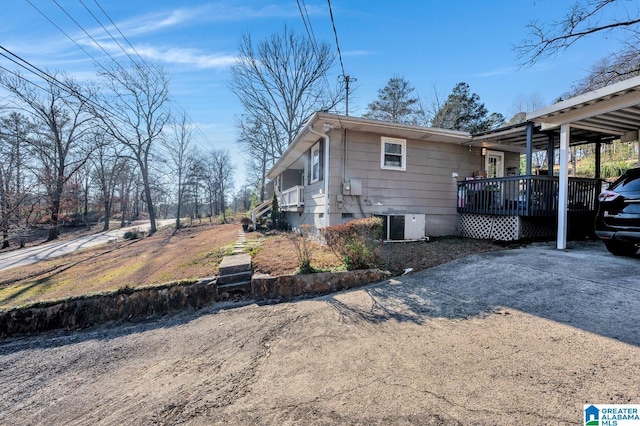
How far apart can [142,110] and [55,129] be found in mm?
6124

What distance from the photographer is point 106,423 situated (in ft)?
6.15

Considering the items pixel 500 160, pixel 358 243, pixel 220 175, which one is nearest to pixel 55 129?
pixel 220 175

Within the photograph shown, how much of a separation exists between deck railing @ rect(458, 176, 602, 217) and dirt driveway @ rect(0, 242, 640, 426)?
113 inches

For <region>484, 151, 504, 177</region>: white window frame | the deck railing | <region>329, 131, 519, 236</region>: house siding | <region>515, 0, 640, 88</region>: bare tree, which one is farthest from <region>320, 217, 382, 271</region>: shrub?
<region>515, 0, 640, 88</region>: bare tree

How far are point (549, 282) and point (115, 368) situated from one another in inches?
217

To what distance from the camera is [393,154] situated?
25.9 feet

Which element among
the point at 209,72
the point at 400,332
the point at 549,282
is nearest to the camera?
the point at 400,332

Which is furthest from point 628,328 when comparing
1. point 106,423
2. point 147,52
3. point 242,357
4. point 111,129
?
point 111,129

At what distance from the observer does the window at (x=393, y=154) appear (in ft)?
25.4

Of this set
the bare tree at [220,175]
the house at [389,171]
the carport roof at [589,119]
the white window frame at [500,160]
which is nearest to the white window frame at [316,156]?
the house at [389,171]

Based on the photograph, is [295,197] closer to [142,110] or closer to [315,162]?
[315,162]

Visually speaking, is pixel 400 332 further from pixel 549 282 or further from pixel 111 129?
pixel 111 129

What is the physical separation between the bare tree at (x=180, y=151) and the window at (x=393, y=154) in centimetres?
2244

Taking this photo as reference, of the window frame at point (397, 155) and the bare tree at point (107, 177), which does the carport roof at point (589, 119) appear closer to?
the window frame at point (397, 155)
